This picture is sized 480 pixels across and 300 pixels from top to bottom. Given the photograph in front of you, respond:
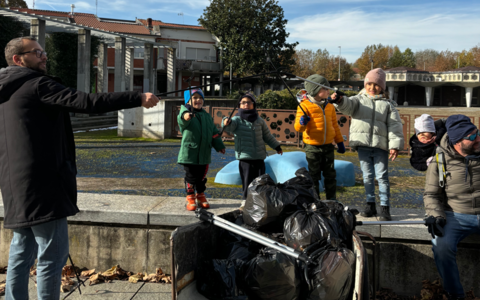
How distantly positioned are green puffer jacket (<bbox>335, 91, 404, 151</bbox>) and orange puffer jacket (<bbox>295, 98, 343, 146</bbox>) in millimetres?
488

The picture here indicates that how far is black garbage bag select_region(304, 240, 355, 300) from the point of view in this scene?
2844 mm

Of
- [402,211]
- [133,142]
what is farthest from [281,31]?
[402,211]

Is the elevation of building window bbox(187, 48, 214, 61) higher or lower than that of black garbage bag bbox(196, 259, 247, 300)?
higher

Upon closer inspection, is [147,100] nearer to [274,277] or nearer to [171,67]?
[274,277]

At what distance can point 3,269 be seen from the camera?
13.5 feet

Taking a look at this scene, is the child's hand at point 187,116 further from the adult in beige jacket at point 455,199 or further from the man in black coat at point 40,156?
the adult in beige jacket at point 455,199

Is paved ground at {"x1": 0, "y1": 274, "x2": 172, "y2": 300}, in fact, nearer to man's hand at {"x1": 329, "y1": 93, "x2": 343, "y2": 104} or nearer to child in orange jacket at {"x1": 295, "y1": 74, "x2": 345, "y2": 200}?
child in orange jacket at {"x1": 295, "y1": 74, "x2": 345, "y2": 200}

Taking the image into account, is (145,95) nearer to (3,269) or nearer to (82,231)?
(82,231)

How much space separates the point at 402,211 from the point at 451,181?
104 centimetres

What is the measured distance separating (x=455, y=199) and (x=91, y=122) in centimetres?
1841

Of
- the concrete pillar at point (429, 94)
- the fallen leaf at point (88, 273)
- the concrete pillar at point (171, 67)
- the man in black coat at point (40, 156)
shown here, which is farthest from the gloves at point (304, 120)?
the concrete pillar at point (429, 94)

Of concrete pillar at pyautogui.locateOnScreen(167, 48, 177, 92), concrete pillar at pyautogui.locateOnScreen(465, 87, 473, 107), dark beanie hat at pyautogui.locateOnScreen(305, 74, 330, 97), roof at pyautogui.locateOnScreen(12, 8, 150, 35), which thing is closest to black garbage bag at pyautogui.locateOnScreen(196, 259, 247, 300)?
dark beanie hat at pyautogui.locateOnScreen(305, 74, 330, 97)

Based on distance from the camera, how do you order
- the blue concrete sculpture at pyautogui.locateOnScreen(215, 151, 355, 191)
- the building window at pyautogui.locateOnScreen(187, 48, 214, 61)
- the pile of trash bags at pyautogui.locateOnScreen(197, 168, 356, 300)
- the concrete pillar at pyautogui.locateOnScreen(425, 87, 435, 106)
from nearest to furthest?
1. the pile of trash bags at pyautogui.locateOnScreen(197, 168, 356, 300)
2. the blue concrete sculpture at pyautogui.locateOnScreen(215, 151, 355, 191)
3. the building window at pyautogui.locateOnScreen(187, 48, 214, 61)
4. the concrete pillar at pyautogui.locateOnScreen(425, 87, 435, 106)

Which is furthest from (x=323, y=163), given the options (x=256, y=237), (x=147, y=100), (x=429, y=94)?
(x=429, y=94)
